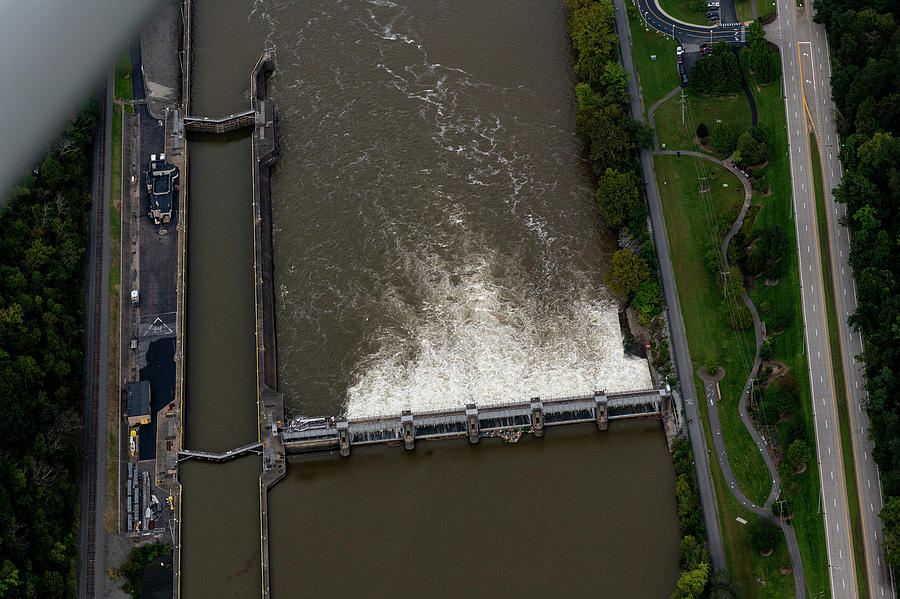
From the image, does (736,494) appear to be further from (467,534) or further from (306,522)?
(306,522)

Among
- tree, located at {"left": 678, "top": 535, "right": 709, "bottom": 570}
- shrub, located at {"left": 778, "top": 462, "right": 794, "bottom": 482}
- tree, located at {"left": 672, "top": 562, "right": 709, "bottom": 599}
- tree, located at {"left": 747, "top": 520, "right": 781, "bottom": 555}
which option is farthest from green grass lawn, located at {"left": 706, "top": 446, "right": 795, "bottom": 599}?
shrub, located at {"left": 778, "top": 462, "right": 794, "bottom": 482}

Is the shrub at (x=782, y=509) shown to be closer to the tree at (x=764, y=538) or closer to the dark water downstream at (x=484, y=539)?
the tree at (x=764, y=538)

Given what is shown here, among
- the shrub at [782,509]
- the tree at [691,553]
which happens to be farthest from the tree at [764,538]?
the tree at [691,553]

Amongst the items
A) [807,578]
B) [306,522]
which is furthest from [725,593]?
[306,522]

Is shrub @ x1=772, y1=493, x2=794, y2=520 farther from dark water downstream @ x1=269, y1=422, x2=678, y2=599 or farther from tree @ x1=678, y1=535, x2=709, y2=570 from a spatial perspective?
dark water downstream @ x1=269, y1=422, x2=678, y2=599

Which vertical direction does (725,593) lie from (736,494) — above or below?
below

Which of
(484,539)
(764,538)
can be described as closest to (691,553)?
(764,538)
